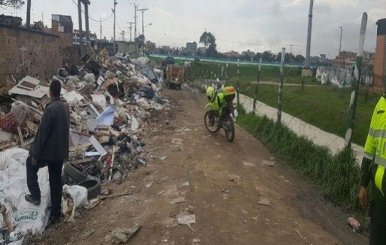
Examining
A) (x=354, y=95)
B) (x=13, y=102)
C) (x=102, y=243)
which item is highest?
(x=354, y=95)

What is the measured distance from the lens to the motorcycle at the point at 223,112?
35.6ft

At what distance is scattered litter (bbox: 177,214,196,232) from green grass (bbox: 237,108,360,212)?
251 cm

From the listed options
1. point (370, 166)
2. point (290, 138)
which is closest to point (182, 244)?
point (370, 166)

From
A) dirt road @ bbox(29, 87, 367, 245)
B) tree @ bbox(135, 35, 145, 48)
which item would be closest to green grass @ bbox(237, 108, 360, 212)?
dirt road @ bbox(29, 87, 367, 245)

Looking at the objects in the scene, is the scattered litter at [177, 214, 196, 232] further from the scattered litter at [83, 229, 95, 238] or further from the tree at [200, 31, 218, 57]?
the tree at [200, 31, 218, 57]

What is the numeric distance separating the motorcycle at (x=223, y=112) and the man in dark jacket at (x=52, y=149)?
5390mm

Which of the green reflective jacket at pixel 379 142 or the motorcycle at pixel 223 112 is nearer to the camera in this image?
the green reflective jacket at pixel 379 142

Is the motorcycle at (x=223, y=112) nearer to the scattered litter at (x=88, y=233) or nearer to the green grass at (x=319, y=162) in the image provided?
the green grass at (x=319, y=162)

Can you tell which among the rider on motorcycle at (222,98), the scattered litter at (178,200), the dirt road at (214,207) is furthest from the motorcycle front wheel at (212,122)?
the scattered litter at (178,200)

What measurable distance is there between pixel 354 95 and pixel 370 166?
13.5ft

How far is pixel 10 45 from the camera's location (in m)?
13.2

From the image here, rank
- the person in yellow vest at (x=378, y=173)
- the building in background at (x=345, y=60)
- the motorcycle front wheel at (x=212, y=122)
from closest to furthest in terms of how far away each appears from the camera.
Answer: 1. the person in yellow vest at (x=378, y=173)
2. the motorcycle front wheel at (x=212, y=122)
3. the building in background at (x=345, y=60)

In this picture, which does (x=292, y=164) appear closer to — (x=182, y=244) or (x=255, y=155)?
(x=255, y=155)

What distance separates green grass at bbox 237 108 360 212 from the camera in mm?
6906
